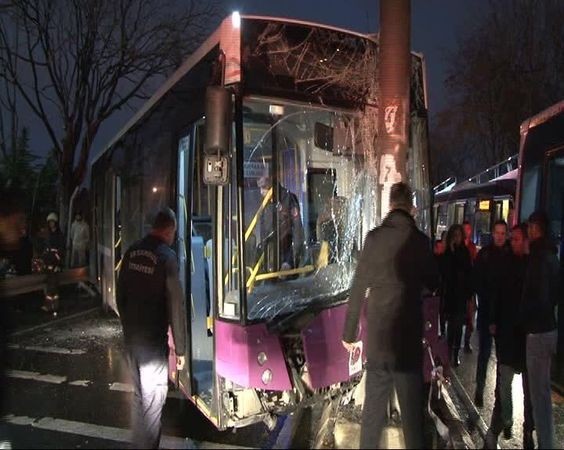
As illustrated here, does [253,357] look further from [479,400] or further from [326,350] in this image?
[479,400]

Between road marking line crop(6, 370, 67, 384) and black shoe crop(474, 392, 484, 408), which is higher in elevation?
black shoe crop(474, 392, 484, 408)

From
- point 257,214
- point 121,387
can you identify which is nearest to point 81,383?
point 121,387

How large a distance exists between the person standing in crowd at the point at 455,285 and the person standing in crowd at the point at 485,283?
1.45 m

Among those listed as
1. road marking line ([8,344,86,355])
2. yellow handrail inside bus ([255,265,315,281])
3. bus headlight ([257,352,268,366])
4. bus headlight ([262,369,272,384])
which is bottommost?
road marking line ([8,344,86,355])

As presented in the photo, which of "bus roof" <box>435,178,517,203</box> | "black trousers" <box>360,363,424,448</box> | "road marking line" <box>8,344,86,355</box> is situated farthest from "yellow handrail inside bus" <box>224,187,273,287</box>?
"bus roof" <box>435,178,517,203</box>

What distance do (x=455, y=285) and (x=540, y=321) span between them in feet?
11.3

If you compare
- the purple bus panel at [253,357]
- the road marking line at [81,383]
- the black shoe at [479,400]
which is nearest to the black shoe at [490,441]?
the black shoe at [479,400]

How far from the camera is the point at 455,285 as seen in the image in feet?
27.5

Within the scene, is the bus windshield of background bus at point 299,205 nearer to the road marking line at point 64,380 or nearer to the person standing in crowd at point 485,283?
the person standing in crowd at point 485,283

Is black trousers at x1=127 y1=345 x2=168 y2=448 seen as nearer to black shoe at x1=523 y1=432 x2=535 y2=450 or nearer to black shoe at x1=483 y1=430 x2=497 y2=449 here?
black shoe at x1=483 y1=430 x2=497 y2=449

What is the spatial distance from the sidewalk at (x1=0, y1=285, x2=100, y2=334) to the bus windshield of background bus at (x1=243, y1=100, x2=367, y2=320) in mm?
6935

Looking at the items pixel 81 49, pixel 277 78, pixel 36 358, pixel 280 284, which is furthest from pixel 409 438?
pixel 81 49

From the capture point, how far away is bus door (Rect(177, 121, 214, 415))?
5.51 meters

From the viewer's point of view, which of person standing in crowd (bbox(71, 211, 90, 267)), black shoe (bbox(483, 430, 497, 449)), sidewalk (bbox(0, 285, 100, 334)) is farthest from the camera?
person standing in crowd (bbox(71, 211, 90, 267))
